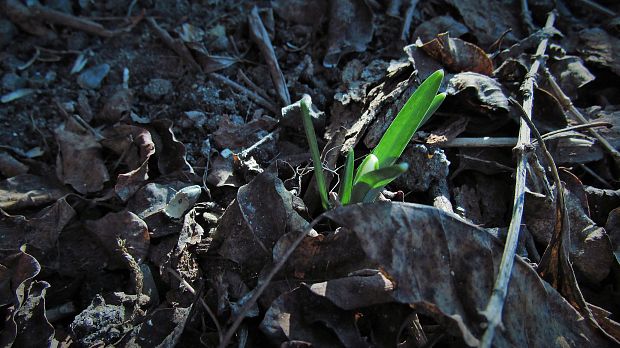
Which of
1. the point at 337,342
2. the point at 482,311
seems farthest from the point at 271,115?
the point at 482,311

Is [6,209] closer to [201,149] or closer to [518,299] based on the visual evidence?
[201,149]

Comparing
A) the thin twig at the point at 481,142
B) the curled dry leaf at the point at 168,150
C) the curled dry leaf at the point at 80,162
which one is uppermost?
the thin twig at the point at 481,142

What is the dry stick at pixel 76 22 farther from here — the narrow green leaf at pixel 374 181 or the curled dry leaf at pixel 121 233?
the narrow green leaf at pixel 374 181

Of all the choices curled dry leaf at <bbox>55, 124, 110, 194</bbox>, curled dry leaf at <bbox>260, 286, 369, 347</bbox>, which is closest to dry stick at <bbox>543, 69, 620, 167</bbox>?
curled dry leaf at <bbox>260, 286, 369, 347</bbox>

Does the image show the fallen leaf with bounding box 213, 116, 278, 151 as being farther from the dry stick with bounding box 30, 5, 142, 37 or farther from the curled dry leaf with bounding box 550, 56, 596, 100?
the curled dry leaf with bounding box 550, 56, 596, 100

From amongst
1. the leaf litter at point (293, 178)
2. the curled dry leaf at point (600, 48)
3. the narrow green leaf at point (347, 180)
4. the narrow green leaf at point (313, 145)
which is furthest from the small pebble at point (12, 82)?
the curled dry leaf at point (600, 48)
